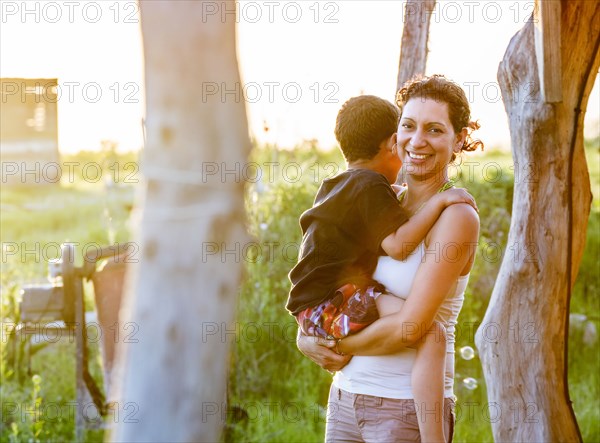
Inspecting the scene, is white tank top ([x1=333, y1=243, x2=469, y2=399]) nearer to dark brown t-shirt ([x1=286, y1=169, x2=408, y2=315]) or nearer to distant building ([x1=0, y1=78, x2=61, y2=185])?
dark brown t-shirt ([x1=286, y1=169, x2=408, y2=315])

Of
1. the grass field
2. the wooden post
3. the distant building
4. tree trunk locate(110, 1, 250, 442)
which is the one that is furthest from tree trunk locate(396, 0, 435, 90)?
the distant building

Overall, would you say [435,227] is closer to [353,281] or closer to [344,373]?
[353,281]

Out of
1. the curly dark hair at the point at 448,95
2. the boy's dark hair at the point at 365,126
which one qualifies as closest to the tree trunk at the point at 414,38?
the boy's dark hair at the point at 365,126

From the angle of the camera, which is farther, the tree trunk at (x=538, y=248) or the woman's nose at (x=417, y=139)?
the tree trunk at (x=538, y=248)

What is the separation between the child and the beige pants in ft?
0.17

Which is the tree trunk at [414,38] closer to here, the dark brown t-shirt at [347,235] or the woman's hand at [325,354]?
the dark brown t-shirt at [347,235]

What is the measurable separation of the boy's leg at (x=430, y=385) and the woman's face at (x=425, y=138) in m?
0.49

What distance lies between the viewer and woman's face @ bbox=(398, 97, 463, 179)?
260cm

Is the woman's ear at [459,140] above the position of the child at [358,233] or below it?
above

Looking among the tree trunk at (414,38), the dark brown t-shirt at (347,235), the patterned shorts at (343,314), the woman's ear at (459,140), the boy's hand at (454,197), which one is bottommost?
the patterned shorts at (343,314)

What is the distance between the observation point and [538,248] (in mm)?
3660

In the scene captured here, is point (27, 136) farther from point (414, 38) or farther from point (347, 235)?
point (347, 235)

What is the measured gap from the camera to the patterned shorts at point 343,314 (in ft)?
8.40

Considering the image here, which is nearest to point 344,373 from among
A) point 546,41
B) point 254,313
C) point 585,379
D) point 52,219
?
point 546,41
